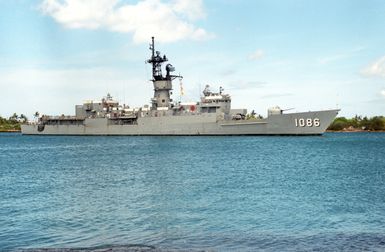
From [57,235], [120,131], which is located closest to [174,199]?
[57,235]

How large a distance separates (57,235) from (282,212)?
8.84m

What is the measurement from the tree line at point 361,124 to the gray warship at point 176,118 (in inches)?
3348

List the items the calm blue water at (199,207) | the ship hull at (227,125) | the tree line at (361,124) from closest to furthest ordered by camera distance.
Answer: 1. the calm blue water at (199,207)
2. the ship hull at (227,125)
3. the tree line at (361,124)

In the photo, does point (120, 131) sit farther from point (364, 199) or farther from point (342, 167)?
point (364, 199)

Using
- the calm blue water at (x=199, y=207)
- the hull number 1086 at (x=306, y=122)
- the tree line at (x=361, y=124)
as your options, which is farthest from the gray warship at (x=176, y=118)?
the tree line at (x=361, y=124)

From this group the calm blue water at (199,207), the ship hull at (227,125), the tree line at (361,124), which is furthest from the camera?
the tree line at (361,124)

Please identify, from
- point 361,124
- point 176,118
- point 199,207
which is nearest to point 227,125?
point 176,118

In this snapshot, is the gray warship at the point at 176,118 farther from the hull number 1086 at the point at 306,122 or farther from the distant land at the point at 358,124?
the distant land at the point at 358,124

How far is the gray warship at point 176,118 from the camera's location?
2840 inches

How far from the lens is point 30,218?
18.5 m

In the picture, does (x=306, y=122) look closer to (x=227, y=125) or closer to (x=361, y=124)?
(x=227, y=125)

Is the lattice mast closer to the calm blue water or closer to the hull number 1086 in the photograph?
the hull number 1086

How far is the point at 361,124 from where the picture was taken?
160 meters

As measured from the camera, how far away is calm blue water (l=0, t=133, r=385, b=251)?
590 inches
